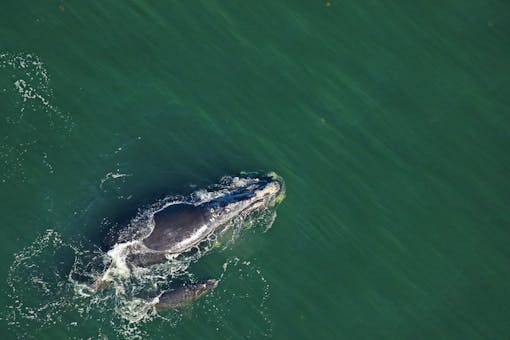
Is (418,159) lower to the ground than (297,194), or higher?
higher

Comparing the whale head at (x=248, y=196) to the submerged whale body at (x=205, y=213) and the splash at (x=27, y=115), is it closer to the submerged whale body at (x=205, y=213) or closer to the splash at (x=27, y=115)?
the submerged whale body at (x=205, y=213)

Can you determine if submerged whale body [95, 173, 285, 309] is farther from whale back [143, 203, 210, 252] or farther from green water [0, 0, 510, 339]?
green water [0, 0, 510, 339]

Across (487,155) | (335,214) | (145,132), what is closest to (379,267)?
(335,214)

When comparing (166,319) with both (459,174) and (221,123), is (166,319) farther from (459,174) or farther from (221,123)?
(459,174)

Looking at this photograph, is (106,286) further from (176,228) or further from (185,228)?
(185,228)

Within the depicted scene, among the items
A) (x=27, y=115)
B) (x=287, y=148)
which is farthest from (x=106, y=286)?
(x=287, y=148)

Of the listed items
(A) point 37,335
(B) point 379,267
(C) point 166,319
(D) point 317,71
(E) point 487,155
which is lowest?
(A) point 37,335

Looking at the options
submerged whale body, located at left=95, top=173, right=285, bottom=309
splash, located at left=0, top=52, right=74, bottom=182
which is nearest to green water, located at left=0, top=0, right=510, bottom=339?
splash, located at left=0, top=52, right=74, bottom=182

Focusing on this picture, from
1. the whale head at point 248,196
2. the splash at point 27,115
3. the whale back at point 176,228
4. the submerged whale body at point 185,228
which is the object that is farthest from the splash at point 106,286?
the splash at point 27,115
